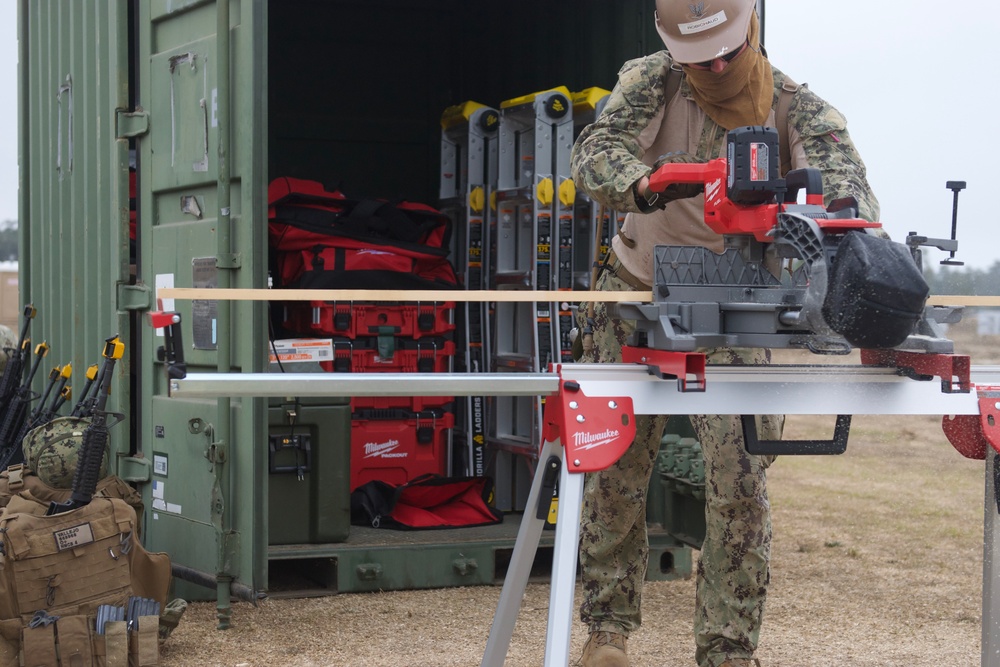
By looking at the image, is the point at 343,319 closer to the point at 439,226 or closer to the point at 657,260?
the point at 439,226

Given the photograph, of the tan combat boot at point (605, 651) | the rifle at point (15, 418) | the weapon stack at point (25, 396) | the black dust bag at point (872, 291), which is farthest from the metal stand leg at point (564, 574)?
the rifle at point (15, 418)

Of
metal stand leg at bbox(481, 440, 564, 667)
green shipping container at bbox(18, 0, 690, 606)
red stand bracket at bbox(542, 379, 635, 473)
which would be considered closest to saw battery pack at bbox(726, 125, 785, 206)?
red stand bracket at bbox(542, 379, 635, 473)

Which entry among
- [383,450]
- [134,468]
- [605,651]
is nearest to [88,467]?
[134,468]

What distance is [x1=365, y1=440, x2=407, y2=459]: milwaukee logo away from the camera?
6215 millimetres

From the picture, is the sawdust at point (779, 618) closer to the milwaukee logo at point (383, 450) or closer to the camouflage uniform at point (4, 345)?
the milwaukee logo at point (383, 450)

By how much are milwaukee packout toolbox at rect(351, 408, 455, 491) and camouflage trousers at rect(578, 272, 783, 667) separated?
2489 mm

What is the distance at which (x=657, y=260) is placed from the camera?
110 inches

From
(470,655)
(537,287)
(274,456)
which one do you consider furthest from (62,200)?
(470,655)

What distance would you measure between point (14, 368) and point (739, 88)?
486 centimetres

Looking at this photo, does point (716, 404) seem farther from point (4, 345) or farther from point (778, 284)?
point (4, 345)

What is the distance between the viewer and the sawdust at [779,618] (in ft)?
14.8

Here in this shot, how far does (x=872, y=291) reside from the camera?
2.38 m

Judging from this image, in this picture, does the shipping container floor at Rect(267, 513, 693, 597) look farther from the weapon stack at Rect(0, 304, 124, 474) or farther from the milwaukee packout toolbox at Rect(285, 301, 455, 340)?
the weapon stack at Rect(0, 304, 124, 474)

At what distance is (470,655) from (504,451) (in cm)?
199
